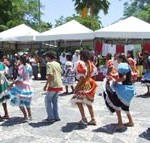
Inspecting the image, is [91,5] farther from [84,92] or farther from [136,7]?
[84,92]

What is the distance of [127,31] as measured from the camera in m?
21.2

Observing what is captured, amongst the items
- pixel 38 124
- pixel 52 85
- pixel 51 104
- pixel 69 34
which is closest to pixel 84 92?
pixel 52 85

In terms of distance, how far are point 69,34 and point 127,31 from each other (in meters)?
3.12

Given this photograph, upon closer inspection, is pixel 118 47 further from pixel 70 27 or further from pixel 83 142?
pixel 83 142

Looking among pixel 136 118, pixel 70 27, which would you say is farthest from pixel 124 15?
pixel 136 118

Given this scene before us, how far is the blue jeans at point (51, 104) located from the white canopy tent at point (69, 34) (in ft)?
41.2

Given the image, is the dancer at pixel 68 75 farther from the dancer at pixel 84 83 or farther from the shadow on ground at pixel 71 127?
the dancer at pixel 84 83

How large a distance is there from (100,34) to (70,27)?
246cm

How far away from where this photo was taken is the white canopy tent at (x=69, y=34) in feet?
74.1

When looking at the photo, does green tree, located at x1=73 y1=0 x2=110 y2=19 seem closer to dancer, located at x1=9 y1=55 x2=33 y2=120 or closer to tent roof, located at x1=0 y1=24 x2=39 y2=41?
tent roof, located at x1=0 y1=24 x2=39 y2=41

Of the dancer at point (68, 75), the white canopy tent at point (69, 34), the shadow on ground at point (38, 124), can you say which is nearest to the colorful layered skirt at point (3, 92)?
the shadow on ground at point (38, 124)

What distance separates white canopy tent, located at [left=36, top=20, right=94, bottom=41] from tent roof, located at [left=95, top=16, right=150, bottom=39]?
92 centimetres

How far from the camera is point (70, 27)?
23.6 meters

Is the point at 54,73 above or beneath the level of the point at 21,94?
above
